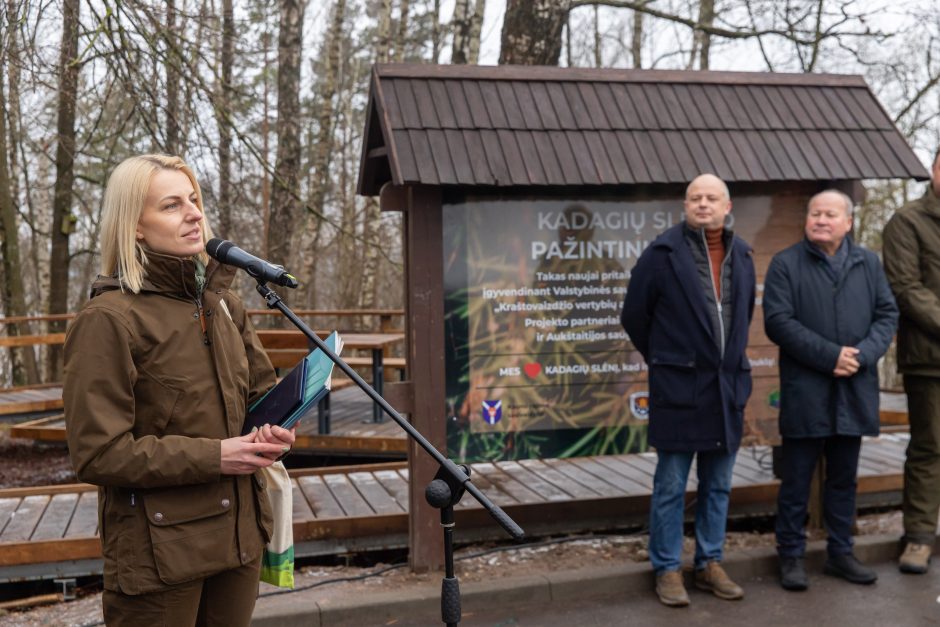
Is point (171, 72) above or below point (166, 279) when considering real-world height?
above

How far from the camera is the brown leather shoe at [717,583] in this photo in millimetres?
4410

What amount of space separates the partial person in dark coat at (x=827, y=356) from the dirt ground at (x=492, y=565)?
25.9 inches

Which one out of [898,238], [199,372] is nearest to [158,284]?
[199,372]

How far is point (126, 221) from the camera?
2203 millimetres

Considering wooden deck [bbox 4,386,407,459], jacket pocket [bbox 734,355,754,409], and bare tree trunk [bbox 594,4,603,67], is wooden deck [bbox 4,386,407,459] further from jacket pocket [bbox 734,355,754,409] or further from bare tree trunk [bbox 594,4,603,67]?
bare tree trunk [bbox 594,4,603,67]

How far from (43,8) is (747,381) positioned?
4.58 metres

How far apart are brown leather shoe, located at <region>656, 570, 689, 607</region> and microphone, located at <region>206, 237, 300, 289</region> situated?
2.99 metres

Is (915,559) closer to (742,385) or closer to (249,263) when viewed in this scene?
(742,385)

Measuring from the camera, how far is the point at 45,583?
5082 millimetres

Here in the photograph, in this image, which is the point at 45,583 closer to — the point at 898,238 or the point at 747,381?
the point at 747,381

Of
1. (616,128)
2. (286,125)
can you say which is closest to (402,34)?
(286,125)

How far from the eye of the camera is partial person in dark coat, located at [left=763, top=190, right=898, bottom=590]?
4.44m

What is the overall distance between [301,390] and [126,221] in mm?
618

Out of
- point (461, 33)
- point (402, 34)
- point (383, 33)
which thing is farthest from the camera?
point (402, 34)
